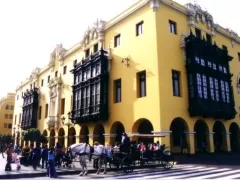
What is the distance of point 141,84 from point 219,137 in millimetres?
10961

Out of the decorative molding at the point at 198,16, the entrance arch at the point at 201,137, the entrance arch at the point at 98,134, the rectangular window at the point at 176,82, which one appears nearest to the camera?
the rectangular window at the point at 176,82

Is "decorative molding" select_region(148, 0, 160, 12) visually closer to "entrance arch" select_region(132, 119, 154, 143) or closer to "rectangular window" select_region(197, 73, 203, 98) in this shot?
"rectangular window" select_region(197, 73, 203, 98)

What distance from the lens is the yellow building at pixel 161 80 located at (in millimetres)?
20969

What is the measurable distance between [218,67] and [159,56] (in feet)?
24.7

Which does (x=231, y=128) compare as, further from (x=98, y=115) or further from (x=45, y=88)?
(x=45, y=88)

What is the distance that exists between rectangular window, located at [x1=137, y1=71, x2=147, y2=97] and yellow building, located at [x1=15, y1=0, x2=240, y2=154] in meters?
0.09

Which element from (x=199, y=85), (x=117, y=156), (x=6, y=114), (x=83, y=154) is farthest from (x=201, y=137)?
(x=6, y=114)

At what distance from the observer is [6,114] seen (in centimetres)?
7031

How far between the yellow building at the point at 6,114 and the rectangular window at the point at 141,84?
5915 cm

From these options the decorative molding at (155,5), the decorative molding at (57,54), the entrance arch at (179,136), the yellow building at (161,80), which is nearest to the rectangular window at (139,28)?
the yellow building at (161,80)

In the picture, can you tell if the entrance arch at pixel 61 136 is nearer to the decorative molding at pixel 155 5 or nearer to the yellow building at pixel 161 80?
the yellow building at pixel 161 80

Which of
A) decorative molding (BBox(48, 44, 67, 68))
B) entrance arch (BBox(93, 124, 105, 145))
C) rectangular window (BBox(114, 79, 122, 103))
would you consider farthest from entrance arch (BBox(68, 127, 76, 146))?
decorative molding (BBox(48, 44, 67, 68))

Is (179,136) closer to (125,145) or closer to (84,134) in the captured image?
(125,145)

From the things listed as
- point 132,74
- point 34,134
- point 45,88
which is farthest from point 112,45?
point 45,88
